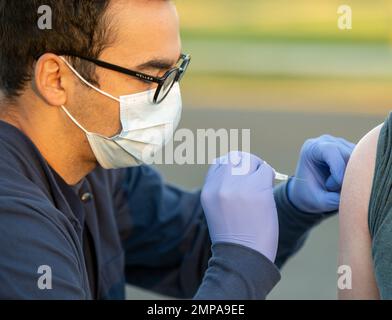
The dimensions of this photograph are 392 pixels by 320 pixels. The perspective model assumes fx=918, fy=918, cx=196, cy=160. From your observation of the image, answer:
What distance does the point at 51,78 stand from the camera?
9.36 feet

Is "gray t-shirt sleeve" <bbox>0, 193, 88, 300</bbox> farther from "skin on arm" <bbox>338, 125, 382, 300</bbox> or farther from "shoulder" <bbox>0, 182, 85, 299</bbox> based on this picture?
"skin on arm" <bbox>338, 125, 382, 300</bbox>

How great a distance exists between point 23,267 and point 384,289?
94 centimetres

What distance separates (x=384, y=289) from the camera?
7.73 ft

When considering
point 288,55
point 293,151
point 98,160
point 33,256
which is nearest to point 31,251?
point 33,256

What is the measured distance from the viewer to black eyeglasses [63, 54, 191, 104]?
2846 millimetres

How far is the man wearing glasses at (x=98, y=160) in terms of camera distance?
2516mm

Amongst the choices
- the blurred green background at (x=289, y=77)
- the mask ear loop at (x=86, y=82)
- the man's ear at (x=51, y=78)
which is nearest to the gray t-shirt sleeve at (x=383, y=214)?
the mask ear loop at (x=86, y=82)

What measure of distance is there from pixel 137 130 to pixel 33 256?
647mm

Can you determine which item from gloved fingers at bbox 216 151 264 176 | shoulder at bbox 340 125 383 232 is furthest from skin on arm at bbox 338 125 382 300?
gloved fingers at bbox 216 151 264 176

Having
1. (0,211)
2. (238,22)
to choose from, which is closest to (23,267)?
(0,211)

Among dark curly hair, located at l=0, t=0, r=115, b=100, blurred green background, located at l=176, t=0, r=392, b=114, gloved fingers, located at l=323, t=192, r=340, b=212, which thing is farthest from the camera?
blurred green background, located at l=176, t=0, r=392, b=114

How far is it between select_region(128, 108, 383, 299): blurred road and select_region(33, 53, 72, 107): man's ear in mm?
2549

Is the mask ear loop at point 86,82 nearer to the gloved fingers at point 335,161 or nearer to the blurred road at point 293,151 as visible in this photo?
the gloved fingers at point 335,161
